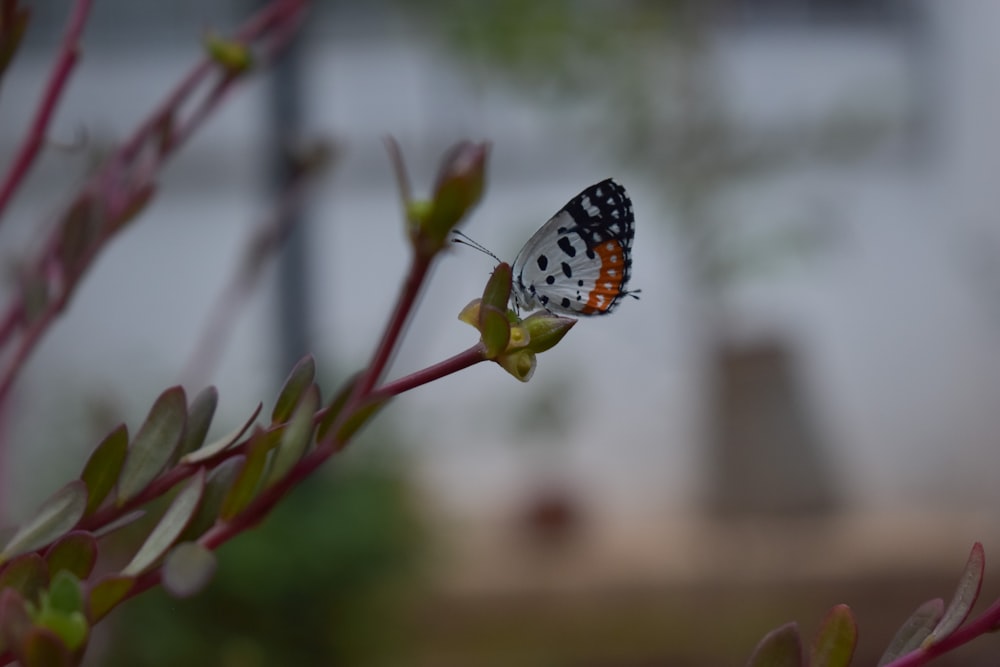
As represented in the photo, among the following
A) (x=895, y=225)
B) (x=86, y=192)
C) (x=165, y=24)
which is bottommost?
(x=895, y=225)

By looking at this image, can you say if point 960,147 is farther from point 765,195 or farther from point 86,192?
point 86,192

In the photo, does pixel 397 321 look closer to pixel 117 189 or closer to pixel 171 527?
pixel 171 527

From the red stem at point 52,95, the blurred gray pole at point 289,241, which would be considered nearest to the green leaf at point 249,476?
the red stem at point 52,95

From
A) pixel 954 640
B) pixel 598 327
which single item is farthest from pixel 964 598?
pixel 598 327

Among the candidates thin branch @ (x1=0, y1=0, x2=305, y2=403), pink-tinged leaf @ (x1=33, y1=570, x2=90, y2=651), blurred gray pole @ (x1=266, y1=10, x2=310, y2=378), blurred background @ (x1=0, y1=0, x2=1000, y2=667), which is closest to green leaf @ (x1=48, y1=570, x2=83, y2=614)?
pink-tinged leaf @ (x1=33, y1=570, x2=90, y2=651)

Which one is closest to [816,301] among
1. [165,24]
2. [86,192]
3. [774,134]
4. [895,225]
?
[895,225]

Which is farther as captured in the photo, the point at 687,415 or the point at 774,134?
the point at 687,415
